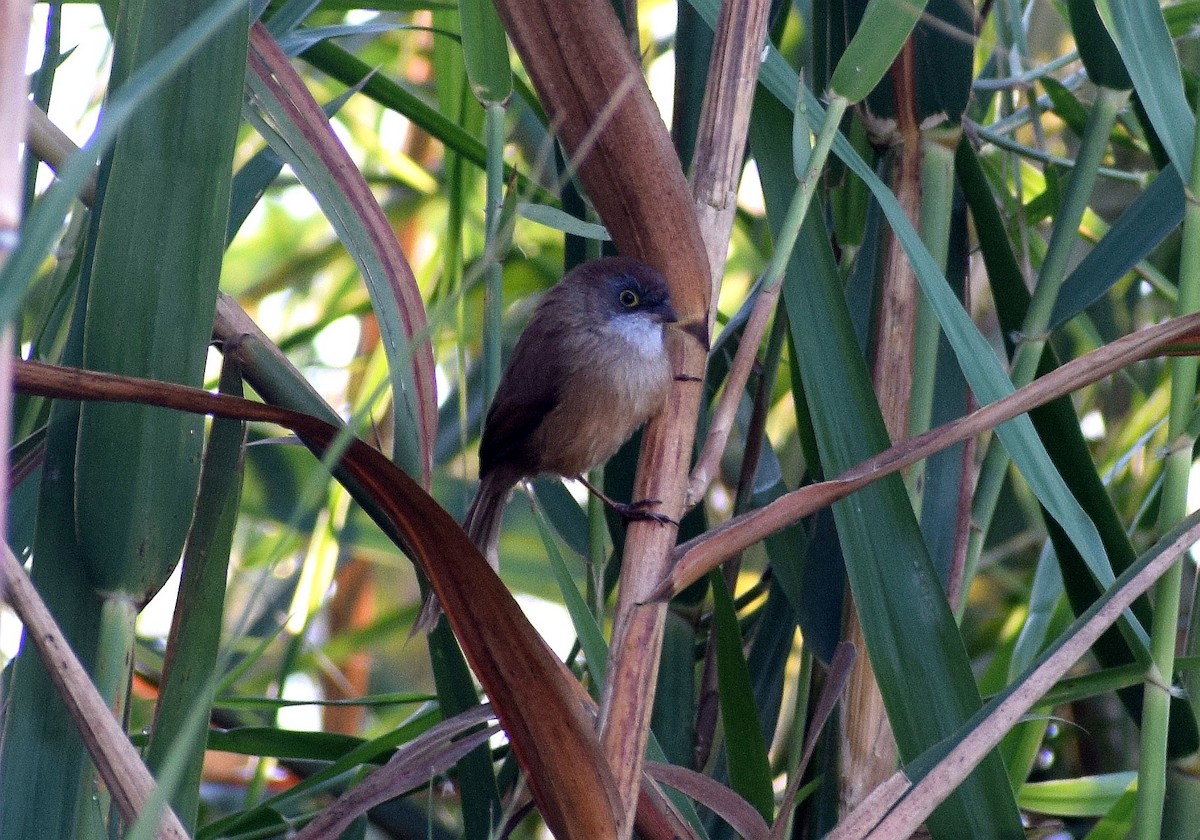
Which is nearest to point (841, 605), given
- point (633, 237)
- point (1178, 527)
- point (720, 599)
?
point (720, 599)

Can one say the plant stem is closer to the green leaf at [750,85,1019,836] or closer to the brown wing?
the green leaf at [750,85,1019,836]

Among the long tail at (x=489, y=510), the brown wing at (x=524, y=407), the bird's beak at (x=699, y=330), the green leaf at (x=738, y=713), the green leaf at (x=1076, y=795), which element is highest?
the brown wing at (x=524, y=407)

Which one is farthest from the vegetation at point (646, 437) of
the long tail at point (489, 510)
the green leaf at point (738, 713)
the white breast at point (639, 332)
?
the long tail at point (489, 510)

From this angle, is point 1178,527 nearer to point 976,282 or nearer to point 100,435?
point 100,435

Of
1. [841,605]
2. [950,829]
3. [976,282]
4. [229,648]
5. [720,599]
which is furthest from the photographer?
[976,282]

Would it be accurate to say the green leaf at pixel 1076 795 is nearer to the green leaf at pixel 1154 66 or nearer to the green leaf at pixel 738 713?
the green leaf at pixel 738 713

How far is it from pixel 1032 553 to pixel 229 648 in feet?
11.6

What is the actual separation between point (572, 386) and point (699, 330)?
3.52ft

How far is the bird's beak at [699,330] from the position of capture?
5.33ft

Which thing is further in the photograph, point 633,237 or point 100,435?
point 633,237

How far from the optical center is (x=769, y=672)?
2041mm

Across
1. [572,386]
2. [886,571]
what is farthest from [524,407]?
[886,571]

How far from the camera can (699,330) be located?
163cm

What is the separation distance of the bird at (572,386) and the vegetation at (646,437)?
0.18 meters
